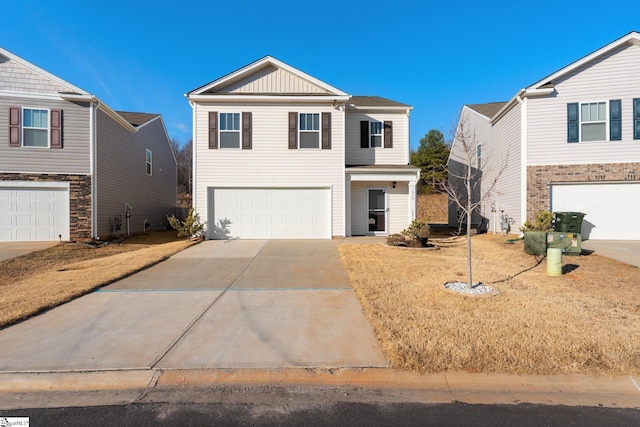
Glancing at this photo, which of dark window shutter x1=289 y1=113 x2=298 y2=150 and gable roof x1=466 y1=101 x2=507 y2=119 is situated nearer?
dark window shutter x1=289 y1=113 x2=298 y2=150

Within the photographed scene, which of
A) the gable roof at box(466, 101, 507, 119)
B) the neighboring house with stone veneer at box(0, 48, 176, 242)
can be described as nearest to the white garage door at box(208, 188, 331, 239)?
the neighboring house with stone veneer at box(0, 48, 176, 242)

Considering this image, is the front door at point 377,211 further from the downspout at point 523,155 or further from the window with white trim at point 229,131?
the window with white trim at point 229,131

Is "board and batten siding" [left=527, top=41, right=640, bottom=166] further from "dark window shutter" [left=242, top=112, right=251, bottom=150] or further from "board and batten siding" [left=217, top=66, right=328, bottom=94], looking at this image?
"dark window shutter" [left=242, top=112, right=251, bottom=150]

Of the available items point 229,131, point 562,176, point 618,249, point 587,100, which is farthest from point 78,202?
point 587,100

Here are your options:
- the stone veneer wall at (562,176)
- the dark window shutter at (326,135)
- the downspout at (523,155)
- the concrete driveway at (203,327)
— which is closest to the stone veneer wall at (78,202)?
the concrete driveway at (203,327)

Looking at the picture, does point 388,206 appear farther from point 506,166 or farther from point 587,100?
point 587,100

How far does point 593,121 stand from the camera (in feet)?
Result: 36.4

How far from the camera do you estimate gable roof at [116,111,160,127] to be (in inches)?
651

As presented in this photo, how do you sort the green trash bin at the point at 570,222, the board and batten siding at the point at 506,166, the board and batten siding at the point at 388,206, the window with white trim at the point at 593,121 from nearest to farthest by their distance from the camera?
the green trash bin at the point at 570,222, the window with white trim at the point at 593,121, the board and batten siding at the point at 506,166, the board and batten siding at the point at 388,206

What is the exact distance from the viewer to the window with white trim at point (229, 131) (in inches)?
488

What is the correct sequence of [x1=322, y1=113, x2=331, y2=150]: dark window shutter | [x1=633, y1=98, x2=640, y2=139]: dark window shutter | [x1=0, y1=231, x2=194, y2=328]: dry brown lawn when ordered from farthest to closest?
[x1=322, y1=113, x2=331, y2=150]: dark window shutter, [x1=633, y1=98, x2=640, y2=139]: dark window shutter, [x1=0, y1=231, x2=194, y2=328]: dry brown lawn

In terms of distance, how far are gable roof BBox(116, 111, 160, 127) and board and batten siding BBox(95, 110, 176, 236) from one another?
1.03 ft

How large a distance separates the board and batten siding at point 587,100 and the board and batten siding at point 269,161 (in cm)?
763

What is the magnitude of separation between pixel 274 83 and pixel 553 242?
460 inches
